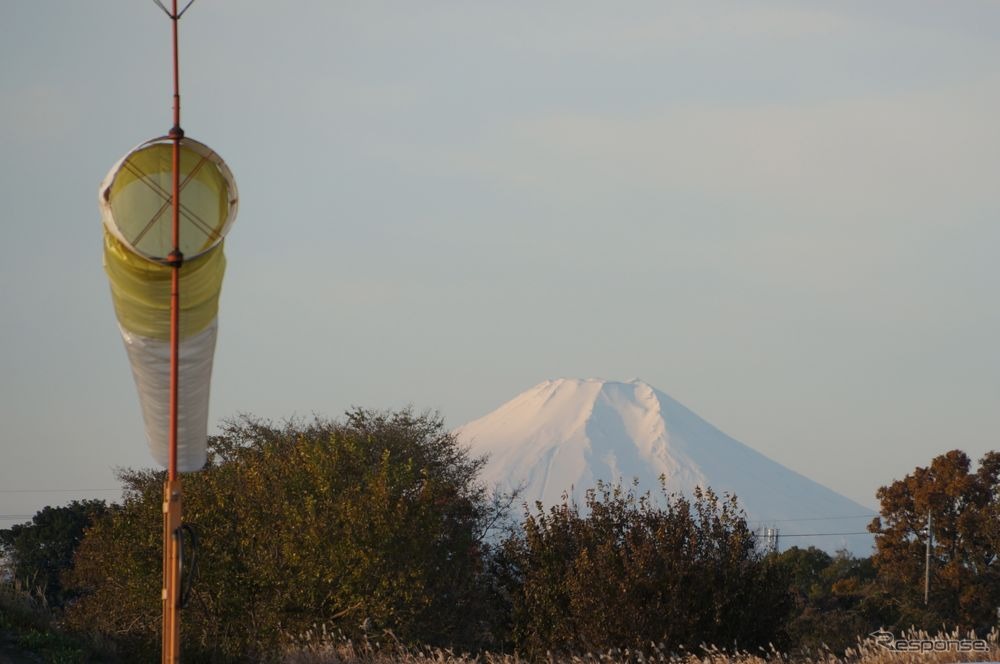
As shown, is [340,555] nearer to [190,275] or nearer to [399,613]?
[399,613]

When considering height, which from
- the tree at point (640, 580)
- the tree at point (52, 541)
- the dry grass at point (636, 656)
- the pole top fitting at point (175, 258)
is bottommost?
the dry grass at point (636, 656)

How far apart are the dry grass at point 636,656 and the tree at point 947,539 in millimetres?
34135

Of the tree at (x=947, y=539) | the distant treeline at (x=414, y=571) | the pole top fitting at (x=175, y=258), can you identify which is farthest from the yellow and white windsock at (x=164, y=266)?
the tree at (x=947, y=539)

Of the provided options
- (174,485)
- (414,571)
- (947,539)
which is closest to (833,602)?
(947,539)

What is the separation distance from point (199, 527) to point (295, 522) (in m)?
2.15

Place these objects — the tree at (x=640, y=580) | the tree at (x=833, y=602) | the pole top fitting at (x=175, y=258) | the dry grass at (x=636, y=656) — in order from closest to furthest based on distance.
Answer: the pole top fitting at (x=175, y=258) → the dry grass at (x=636, y=656) → the tree at (x=640, y=580) → the tree at (x=833, y=602)

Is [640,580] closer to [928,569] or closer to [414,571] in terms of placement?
[414,571]

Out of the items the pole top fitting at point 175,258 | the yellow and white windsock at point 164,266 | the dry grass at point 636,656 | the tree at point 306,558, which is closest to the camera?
the pole top fitting at point 175,258

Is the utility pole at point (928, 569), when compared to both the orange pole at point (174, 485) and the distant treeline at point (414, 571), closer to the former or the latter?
the distant treeline at point (414, 571)

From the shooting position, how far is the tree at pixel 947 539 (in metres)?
53.3

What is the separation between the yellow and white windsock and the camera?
8727mm

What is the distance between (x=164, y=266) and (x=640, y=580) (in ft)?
46.4

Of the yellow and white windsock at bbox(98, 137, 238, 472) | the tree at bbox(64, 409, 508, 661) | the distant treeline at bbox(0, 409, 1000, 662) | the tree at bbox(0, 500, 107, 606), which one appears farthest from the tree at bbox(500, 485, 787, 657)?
the tree at bbox(0, 500, 107, 606)

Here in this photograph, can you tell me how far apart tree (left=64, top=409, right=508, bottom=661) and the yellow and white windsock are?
13.7 meters
